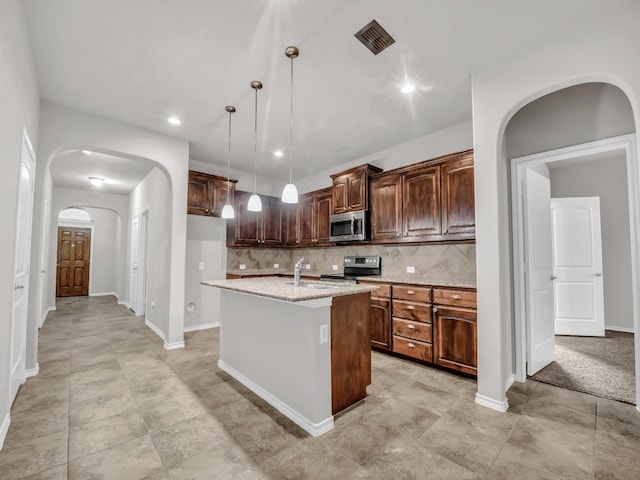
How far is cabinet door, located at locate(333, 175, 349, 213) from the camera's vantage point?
454 centimetres

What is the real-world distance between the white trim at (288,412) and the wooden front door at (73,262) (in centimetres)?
851

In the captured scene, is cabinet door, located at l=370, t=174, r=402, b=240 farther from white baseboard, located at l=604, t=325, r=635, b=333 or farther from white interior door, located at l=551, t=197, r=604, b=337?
white baseboard, located at l=604, t=325, r=635, b=333

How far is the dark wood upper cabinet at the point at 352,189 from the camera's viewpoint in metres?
4.27

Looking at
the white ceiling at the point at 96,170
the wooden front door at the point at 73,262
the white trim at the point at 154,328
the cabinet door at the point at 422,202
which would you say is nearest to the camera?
the cabinet door at the point at 422,202

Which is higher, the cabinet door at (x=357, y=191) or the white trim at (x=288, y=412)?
the cabinet door at (x=357, y=191)

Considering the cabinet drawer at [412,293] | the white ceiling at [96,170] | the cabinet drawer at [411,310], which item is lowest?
the cabinet drawer at [411,310]

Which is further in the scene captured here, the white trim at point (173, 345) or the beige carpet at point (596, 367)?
the white trim at point (173, 345)

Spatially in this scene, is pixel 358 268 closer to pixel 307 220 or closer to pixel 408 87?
pixel 307 220

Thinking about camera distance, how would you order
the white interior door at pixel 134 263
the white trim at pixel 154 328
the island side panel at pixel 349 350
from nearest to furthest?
the island side panel at pixel 349 350, the white trim at pixel 154 328, the white interior door at pixel 134 263

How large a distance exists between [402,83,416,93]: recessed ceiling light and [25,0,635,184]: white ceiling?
0.18ft

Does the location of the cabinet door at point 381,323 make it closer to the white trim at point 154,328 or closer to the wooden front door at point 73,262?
the white trim at point 154,328

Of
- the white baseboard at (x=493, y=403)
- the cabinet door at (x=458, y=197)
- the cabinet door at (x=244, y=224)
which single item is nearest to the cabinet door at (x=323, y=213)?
the cabinet door at (x=244, y=224)

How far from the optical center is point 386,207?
4.06 metres

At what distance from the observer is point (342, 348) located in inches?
91.7
